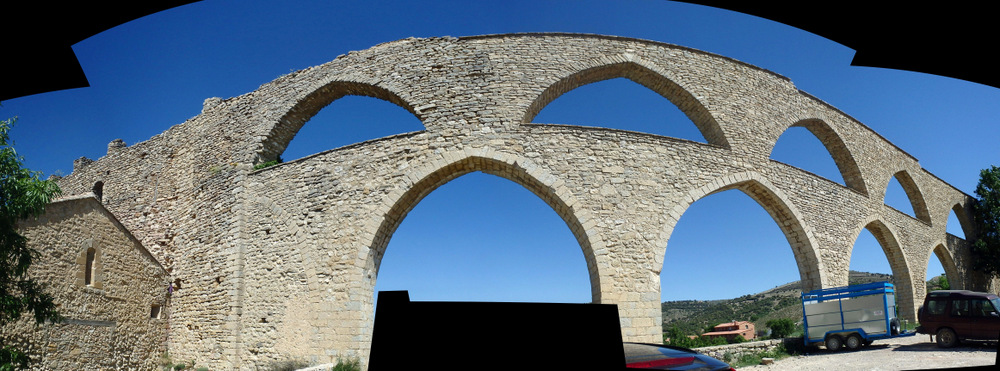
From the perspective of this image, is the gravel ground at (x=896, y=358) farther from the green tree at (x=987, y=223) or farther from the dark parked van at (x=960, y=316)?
the green tree at (x=987, y=223)

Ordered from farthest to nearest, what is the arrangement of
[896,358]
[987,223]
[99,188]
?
[987,223] < [99,188] < [896,358]

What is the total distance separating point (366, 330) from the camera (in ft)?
33.1

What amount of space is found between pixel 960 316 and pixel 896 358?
2.63 meters

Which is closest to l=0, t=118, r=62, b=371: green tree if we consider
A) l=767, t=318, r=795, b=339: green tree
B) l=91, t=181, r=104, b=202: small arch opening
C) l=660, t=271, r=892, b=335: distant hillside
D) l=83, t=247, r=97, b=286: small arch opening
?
l=83, t=247, r=97, b=286: small arch opening

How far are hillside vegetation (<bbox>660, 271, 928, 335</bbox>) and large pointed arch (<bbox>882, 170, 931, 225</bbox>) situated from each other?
285 inches

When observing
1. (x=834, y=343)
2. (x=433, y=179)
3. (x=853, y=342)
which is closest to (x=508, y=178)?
(x=433, y=179)

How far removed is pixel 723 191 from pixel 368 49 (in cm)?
872

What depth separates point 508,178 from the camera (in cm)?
1113

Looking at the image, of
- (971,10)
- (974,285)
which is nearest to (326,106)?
(971,10)

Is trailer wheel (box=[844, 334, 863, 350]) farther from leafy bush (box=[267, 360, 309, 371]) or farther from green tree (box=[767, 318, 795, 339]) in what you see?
leafy bush (box=[267, 360, 309, 371])

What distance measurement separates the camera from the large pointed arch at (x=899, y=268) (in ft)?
53.9

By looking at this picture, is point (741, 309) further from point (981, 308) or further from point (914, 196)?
point (981, 308)

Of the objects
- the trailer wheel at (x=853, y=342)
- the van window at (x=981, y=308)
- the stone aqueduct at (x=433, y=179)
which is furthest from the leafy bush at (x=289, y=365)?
the van window at (x=981, y=308)

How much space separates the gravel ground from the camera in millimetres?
8672
